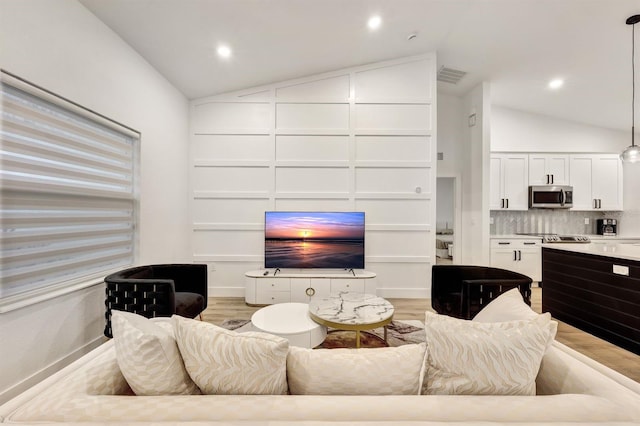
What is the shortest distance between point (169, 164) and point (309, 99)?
2.13 meters

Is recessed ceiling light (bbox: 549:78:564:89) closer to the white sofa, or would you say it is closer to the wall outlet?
the wall outlet

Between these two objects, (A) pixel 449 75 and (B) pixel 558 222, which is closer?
(A) pixel 449 75

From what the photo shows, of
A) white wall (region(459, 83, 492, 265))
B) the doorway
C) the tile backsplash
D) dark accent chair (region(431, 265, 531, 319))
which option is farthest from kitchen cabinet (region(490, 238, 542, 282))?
dark accent chair (region(431, 265, 531, 319))

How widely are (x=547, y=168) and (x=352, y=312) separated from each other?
5.04 m

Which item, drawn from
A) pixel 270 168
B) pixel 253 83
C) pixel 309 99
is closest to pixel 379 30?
pixel 309 99

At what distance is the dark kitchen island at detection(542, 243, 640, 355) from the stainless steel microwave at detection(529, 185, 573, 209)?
2.08 metres

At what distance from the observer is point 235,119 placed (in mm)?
4203

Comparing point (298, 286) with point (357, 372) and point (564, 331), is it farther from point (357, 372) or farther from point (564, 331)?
point (564, 331)

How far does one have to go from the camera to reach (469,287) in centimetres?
237

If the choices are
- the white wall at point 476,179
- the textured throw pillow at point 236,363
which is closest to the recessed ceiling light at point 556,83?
the white wall at point 476,179

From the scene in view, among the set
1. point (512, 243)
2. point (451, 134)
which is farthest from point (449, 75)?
point (512, 243)

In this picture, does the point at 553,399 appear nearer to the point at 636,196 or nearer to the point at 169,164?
the point at 169,164

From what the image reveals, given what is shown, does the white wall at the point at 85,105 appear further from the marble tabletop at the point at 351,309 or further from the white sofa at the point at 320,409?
the marble tabletop at the point at 351,309

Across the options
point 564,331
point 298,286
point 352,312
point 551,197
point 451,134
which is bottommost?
point 564,331
